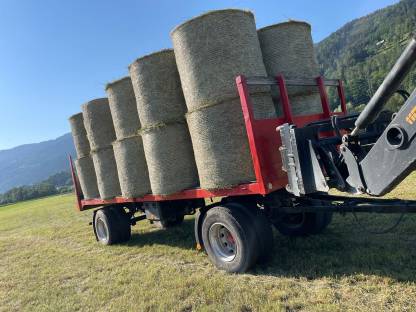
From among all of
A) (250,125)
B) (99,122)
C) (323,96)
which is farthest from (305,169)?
(99,122)

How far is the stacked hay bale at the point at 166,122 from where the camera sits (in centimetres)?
600

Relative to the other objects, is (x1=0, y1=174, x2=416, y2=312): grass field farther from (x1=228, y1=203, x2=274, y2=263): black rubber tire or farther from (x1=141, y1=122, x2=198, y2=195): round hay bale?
(x1=141, y1=122, x2=198, y2=195): round hay bale

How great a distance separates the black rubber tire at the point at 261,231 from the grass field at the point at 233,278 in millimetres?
238

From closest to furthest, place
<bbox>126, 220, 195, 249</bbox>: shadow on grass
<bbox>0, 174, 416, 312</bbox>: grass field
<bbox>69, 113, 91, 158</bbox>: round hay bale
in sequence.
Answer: <bbox>0, 174, 416, 312</bbox>: grass field < <bbox>126, 220, 195, 249</bbox>: shadow on grass < <bbox>69, 113, 91, 158</bbox>: round hay bale

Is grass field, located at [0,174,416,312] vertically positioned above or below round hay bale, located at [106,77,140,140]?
below

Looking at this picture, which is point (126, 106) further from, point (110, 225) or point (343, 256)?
point (343, 256)

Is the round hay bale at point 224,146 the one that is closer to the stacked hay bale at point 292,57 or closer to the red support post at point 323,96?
the stacked hay bale at point 292,57

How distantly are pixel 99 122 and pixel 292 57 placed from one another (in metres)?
4.40

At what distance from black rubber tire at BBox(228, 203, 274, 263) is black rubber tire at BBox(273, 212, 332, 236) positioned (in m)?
1.21

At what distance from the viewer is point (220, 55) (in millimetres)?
5027

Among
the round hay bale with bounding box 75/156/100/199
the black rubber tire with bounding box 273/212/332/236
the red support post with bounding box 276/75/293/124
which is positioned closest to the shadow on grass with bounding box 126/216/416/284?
the black rubber tire with bounding box 273/212/332/236

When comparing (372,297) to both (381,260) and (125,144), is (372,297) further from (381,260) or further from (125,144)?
(125,144)

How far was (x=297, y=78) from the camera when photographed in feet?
17.8

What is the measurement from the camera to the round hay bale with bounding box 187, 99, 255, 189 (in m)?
4.98
